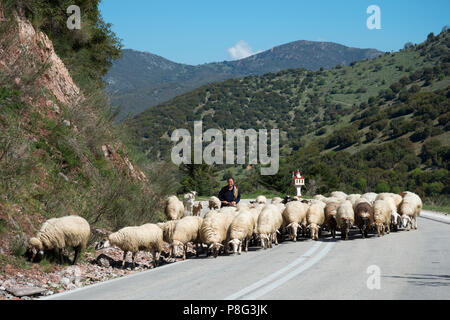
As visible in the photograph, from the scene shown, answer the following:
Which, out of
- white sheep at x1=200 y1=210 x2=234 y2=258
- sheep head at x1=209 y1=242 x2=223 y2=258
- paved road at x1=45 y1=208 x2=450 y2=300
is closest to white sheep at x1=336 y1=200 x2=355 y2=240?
paved road at x1=45 y1=208 x2=450 y2=300

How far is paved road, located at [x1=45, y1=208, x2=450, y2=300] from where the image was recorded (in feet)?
22.6

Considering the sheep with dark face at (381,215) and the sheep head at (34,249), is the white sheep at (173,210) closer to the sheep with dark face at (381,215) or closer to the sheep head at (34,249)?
the sheep with dark face at (381,215)

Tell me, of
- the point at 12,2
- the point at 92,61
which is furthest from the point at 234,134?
the point at 12,2

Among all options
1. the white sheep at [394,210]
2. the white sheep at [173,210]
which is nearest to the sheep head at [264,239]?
the white sheep at [394,210]

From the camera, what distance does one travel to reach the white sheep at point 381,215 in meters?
14.5

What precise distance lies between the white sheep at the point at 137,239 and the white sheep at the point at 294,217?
14.6 feet

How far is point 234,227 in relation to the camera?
1245 cm

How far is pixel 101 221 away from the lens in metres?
13.5

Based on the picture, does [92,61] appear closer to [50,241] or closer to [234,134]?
[50,241]

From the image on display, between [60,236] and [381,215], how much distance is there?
366 inches

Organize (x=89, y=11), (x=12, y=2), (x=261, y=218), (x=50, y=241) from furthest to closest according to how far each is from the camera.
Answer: (x=89, y=11) → (x=12, y=2) → (x=261, y=218) → (x=50, y=241)

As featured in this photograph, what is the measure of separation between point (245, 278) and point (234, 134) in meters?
91.1

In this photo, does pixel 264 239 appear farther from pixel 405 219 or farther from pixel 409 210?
pixel 409 210
